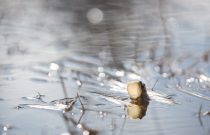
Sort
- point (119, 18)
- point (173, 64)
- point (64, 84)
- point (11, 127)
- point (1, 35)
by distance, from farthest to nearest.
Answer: point (119, 18)
point (1, 35)
point (173, 64)
point (64, 84)
point (11, 127)

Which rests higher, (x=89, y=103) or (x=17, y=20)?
(x=17, y=20)

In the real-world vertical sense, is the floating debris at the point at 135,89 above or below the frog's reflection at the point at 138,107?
above

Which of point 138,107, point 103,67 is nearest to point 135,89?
point 138,107

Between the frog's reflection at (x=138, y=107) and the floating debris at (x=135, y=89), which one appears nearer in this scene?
the frog's reflection at (x=138, y=107)

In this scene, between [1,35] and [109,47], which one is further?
[1,35]

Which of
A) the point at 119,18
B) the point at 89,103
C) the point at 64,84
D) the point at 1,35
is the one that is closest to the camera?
the point at 89,103

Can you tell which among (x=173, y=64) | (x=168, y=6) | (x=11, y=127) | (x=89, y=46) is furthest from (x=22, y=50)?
(x=168, y=6)

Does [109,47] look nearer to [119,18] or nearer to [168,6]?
[119,18]

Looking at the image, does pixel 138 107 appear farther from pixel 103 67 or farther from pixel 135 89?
pixel 103 67
